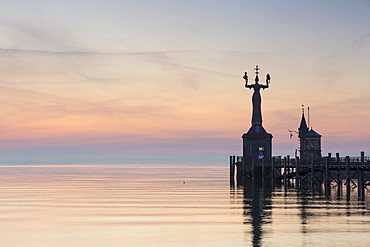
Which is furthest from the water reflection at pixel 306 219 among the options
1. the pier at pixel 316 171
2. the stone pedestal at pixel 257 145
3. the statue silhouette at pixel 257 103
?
the statue silhouette at pixel 257 103

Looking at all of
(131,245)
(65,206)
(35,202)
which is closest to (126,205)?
(65,206)

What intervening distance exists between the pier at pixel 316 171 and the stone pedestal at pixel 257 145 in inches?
11.3

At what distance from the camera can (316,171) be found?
71.1 m

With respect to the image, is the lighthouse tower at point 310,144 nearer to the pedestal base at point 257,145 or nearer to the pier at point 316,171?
the pier at point 316,171

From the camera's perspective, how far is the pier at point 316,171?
63750mm

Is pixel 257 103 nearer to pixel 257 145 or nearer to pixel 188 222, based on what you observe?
pixel 257 145

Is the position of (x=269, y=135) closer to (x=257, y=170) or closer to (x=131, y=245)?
(x=257, y=170)

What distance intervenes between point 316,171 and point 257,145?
574 inches

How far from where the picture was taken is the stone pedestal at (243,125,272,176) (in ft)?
276

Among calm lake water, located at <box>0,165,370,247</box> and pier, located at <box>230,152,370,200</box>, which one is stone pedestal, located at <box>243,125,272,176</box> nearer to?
pier, located at <box>230,152,370,200</box>

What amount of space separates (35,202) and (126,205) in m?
9.56

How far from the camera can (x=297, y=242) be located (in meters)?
29.4

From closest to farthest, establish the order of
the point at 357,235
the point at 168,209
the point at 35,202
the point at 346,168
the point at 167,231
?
the point at 357,235 < the point at 167,231 < the point at 168,209 < the point at 35,202 < the point at 346,168

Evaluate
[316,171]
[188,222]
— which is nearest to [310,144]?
[316,171]
